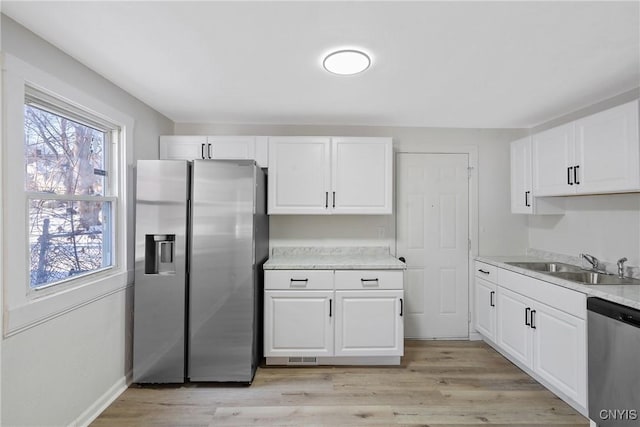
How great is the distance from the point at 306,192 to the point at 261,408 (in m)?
1.81

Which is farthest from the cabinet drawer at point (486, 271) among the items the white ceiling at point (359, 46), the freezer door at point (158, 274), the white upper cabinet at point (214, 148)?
the freezer door at point (158, 274)

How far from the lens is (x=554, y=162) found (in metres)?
2.66

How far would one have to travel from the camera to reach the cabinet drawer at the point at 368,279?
2.74 m

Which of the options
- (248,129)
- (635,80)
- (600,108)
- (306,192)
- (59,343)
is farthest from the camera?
(248,129)

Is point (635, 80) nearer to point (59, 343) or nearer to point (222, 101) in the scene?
point (222, 101)

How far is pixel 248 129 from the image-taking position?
3.30m

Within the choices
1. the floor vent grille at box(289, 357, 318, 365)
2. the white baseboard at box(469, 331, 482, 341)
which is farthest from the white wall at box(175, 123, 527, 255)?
the floor vent grille at box(289, 357, 318, 365)

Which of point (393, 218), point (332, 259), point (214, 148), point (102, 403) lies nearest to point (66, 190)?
point (214, 148)

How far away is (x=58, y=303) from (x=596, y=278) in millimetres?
3785

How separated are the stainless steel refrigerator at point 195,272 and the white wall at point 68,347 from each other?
0.55ft

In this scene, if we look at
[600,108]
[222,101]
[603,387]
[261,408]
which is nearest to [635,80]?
[600,108]

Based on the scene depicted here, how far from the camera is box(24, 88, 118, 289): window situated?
1.71 meters

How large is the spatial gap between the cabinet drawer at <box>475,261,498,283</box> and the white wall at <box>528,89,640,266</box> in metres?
0.67

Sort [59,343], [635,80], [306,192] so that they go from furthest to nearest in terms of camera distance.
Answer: [306,192]
[635,80]
[59,343]
